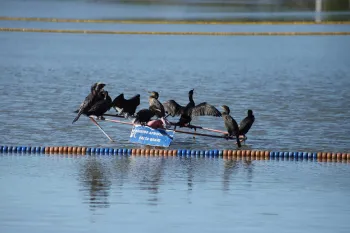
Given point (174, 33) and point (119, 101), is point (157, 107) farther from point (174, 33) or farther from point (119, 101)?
point (174, 33)

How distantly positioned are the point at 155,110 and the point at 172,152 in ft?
3.68

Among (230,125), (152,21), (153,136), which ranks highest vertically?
(152,21)

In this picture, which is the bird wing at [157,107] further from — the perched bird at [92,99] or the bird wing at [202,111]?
the perched bird at [92,99]

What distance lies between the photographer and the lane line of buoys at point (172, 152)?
20.3m

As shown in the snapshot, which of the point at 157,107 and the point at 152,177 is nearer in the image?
the point at 152,177

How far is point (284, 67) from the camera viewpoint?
153 ft

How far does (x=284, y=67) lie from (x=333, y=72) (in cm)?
331

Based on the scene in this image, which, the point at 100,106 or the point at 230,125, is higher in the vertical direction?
the point at 100,106

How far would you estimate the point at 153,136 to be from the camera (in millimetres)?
21250

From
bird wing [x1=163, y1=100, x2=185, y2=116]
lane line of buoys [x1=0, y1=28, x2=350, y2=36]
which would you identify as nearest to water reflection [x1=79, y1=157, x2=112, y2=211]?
bird wing [x1=163, y1=100, x2=185, y2=116]

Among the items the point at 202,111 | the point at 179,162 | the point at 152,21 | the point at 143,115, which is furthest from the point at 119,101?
the point at 152,21

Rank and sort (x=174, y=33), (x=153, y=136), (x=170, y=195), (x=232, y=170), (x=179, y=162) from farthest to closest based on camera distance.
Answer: (x=174, y=33) → (x=153, y=136) → (x=179, y=162) → (x=232, y=170) → (x=170, y=195)

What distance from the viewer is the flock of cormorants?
69.7 feet

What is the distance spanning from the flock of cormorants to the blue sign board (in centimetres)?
16
